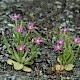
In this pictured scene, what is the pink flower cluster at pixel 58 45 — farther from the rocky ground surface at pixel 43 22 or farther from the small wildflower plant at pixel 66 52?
the rocky ground surface at pixel 43 22

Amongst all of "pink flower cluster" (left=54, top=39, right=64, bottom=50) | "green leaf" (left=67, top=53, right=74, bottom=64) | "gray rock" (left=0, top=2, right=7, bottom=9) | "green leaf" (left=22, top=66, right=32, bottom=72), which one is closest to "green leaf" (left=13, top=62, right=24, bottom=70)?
"green leaf" (left=22, top=66, right=32, bottom=72)

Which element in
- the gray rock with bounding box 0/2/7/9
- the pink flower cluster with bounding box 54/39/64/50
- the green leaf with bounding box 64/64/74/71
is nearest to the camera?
the pink flower cluster with bounding box 54/39/64/50

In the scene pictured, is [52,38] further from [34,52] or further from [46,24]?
[34,52]

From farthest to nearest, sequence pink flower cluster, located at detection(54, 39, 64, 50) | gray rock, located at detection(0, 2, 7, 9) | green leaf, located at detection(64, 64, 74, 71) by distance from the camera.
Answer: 1. gray rock, located at detection(0, 2, 7, 9)
2. green leaf, located at detection(64, 64, 74, 71)
3. pink flower cluster, located at detection(54, 39, 64, 50)

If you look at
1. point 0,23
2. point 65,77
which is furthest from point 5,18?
point 65,77

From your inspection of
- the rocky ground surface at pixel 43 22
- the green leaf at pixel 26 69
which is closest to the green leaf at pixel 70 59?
the rocky ground surface at pixel 43 22

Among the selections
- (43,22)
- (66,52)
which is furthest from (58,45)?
(43,22)

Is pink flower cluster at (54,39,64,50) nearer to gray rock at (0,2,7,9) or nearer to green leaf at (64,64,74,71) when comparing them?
green leaf at (64,64,74,71)

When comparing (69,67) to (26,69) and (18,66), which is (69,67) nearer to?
(26,69)
